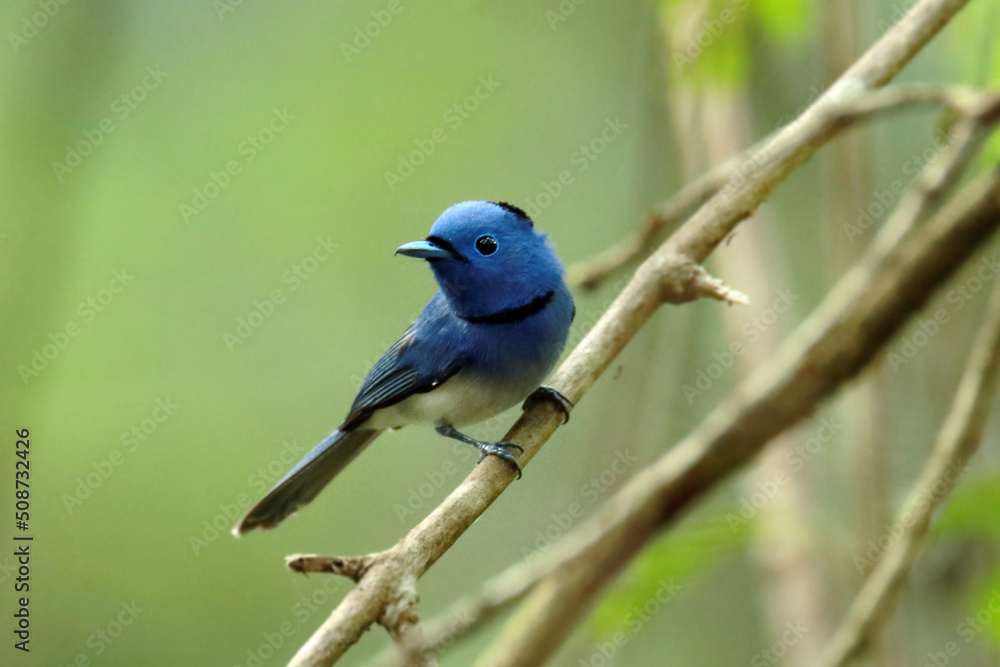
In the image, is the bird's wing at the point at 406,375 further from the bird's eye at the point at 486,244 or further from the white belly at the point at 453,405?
the bird's eye at the point at 486,244

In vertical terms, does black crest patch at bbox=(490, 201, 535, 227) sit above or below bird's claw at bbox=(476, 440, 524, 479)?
above

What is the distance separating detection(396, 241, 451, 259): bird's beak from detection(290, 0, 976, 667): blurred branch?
668 millimetres

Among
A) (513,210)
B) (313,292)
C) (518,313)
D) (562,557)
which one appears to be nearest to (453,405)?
(518,313)

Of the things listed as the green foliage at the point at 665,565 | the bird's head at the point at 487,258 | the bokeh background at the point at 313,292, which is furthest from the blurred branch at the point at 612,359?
the bokeh background at the point at 313,292

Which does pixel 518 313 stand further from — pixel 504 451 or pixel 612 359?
pixel 504 451

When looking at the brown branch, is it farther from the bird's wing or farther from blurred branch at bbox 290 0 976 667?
the bird's wing

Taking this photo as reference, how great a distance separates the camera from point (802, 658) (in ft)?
12.1

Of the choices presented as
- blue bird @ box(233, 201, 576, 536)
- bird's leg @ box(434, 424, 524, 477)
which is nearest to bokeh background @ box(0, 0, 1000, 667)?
blue bird @ box(233, 201, 576, 536)

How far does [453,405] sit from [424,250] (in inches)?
27.2

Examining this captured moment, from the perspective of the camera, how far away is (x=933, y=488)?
2641 mm

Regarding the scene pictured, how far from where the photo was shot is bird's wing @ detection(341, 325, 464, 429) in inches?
150

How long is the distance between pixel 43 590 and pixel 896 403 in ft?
17.1

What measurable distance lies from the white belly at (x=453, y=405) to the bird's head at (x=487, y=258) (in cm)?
31

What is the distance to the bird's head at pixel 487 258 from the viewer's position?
361 centimetres
